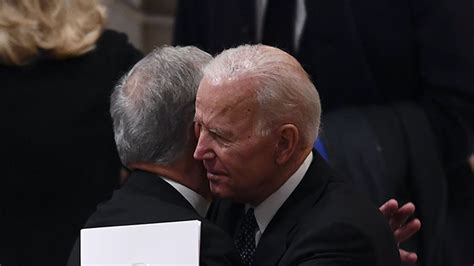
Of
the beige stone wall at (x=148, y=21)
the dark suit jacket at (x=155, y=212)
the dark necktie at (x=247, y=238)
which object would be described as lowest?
the beige stone wall at (x=148, y=21)

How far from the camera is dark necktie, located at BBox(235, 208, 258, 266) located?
2.41 metres

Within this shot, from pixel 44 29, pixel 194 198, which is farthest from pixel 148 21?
pixel 194 198

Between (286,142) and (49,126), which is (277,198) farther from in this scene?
(49,126)

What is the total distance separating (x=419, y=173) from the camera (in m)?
3.23

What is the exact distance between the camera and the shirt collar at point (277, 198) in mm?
2367

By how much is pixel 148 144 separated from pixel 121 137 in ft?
0.24

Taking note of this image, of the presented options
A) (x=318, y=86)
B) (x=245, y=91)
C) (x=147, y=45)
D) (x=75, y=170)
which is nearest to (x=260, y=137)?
(x=245, y=91)

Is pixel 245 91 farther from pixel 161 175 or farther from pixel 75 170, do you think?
pixel 75 170

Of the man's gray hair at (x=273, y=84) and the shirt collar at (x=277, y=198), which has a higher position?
the man's gray hair at (x=273, y=84)

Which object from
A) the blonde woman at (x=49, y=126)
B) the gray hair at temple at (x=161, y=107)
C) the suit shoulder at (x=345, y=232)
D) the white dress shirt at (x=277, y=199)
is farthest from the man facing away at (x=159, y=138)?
the blonde woman at (x=49, y=126)

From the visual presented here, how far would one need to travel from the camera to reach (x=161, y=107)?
243 cm

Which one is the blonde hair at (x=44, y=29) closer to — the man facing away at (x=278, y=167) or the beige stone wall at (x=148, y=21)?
the man facing away at (x=278, y=167)

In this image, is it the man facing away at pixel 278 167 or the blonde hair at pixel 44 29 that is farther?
the blonde hair at pixel 44 29

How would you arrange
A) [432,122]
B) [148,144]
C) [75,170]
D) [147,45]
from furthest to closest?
[147,45], [432,122], [75,170], [148,144]
